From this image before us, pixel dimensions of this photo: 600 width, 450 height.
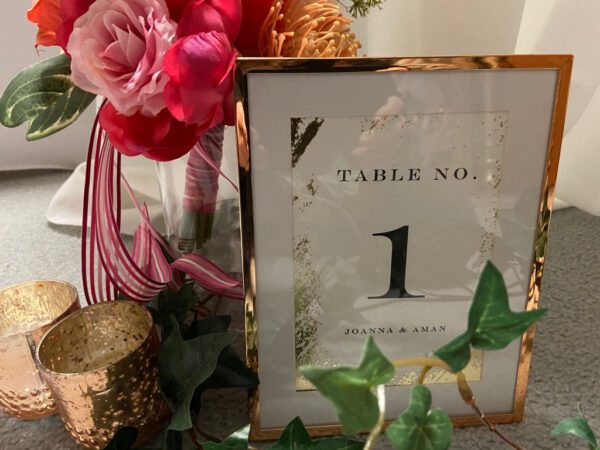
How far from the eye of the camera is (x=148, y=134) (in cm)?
39

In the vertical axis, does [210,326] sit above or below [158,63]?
below

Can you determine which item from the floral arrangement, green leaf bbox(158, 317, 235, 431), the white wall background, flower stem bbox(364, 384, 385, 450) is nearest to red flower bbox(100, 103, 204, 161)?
the floral arrangement

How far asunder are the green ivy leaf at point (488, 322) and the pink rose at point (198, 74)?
0.65ft

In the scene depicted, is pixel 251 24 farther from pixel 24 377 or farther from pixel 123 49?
pixel 24 377

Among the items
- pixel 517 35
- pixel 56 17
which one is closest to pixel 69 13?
pixel 56 17

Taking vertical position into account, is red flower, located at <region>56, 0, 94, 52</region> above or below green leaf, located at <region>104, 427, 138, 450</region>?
above

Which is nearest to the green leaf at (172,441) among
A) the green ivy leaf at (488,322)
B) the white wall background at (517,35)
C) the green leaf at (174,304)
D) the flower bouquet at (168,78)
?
the flower bouquet at (168,78)

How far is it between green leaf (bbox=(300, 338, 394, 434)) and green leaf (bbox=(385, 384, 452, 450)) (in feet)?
0.04

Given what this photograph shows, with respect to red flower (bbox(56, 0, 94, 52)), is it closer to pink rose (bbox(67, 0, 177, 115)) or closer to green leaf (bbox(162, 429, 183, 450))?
pink rose (bbox(67, 0, 177, 115))

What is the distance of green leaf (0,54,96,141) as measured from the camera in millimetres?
427

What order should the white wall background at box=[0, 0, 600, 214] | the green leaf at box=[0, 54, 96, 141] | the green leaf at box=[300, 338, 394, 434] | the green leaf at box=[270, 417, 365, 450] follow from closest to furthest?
the green leaf at box=[300, 338, 394, 434] < the green leaf at box=[270, 417, 365, 450] < the green leaf at box=[0, 54, 96, 141] < the white wall background at box=[0, 0, 600, 214]

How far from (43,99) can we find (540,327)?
1.52 feet

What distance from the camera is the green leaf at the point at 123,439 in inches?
14.6

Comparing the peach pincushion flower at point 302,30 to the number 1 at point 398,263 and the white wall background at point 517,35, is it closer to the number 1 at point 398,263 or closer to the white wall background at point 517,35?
the number 1 at point 398,263
